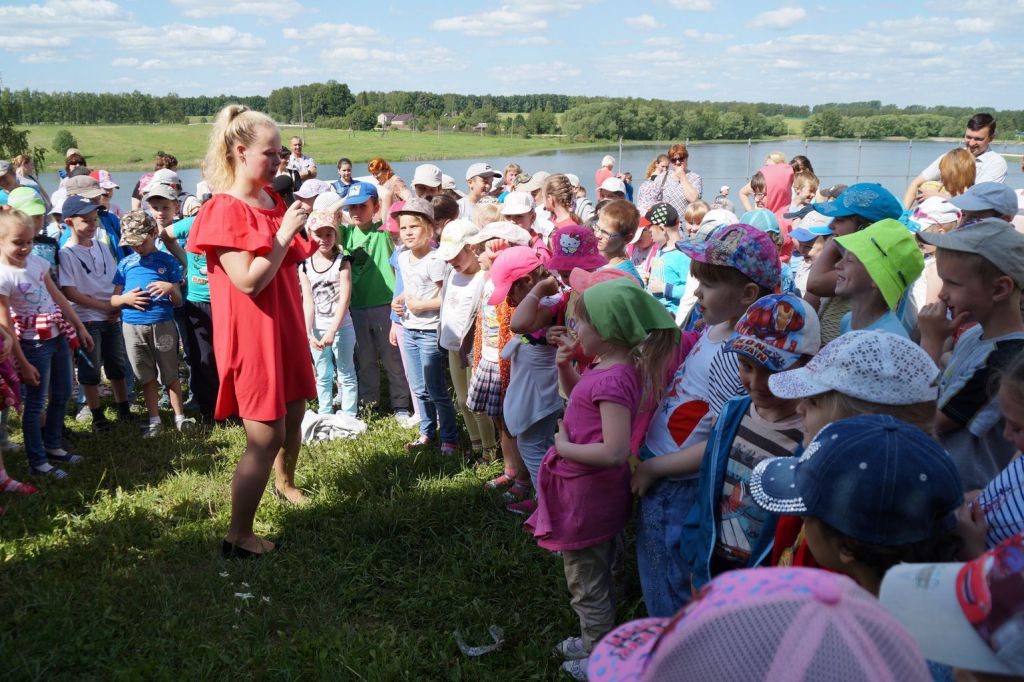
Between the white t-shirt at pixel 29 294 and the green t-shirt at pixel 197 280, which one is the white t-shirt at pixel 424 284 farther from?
the white t-shirt at pixel 29 294

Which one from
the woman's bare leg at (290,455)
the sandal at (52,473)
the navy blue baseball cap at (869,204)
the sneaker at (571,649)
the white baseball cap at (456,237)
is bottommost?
the sandal at (52,473)

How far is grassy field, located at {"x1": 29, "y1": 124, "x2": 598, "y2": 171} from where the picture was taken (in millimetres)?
35031

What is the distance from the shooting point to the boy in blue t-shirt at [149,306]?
5.79 m

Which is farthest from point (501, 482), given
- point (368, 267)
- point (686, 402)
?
point (368, 267)

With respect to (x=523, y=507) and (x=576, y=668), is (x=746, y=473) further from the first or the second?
(x=523, y=507)

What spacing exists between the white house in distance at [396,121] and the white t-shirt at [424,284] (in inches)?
1825

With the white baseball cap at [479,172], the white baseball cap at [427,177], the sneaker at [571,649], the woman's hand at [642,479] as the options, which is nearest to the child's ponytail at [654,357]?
the woman's hand at [642,479]

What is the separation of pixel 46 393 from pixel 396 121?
4769 cm

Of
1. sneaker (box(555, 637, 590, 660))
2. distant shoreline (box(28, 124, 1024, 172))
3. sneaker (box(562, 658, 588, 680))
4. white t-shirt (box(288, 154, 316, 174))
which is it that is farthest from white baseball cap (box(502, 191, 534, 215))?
distant shoreline (box(28, 124, 1024, 172))

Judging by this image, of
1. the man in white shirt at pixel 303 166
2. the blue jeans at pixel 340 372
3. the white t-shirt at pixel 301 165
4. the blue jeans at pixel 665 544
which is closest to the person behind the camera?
the blue jeans at pixel 665 544

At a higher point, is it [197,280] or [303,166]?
[303,166]

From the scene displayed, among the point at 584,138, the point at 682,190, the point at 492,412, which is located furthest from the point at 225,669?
the point at 584,138

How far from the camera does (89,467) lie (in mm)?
5230

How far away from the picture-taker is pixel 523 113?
50.8 m
